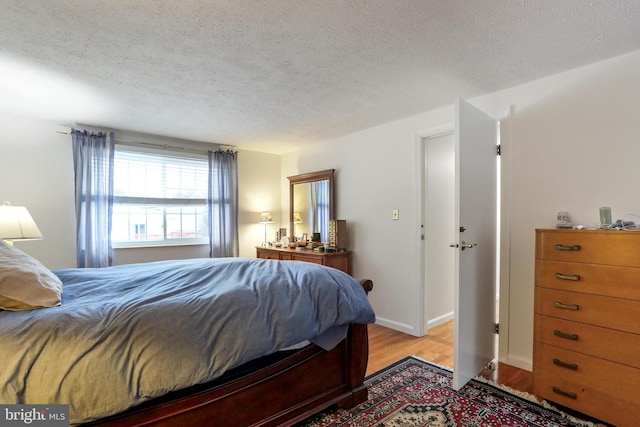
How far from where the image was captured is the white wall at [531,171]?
205 cm

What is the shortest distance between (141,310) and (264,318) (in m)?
0.54

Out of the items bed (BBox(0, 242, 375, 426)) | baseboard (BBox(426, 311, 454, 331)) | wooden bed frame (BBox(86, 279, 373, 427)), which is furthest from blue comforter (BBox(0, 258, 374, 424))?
baseboard (BBox(426, 311, 454, 331))

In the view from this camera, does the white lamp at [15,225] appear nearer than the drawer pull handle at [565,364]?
No

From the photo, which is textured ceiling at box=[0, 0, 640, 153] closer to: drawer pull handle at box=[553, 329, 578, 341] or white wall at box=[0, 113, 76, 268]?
white wall at box=[0, 113, 76, 268]

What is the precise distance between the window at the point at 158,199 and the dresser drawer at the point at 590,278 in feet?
12.8

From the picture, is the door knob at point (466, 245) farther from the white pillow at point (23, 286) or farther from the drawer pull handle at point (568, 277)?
the white pillow at point (23, 286)

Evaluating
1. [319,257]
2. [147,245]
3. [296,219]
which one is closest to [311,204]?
[296,219]

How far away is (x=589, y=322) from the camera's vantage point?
1.82 m

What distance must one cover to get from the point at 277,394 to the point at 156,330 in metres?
0.74

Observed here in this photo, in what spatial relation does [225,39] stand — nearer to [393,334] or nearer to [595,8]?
[595,8]

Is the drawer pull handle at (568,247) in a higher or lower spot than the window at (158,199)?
lower

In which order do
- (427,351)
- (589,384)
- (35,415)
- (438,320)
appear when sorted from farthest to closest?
(438,320) < (427,351) < (589,384) < (35,415)

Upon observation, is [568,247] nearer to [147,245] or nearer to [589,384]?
[589,384]

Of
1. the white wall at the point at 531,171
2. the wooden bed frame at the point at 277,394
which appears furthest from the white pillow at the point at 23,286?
the white wall at the point at 531,171
